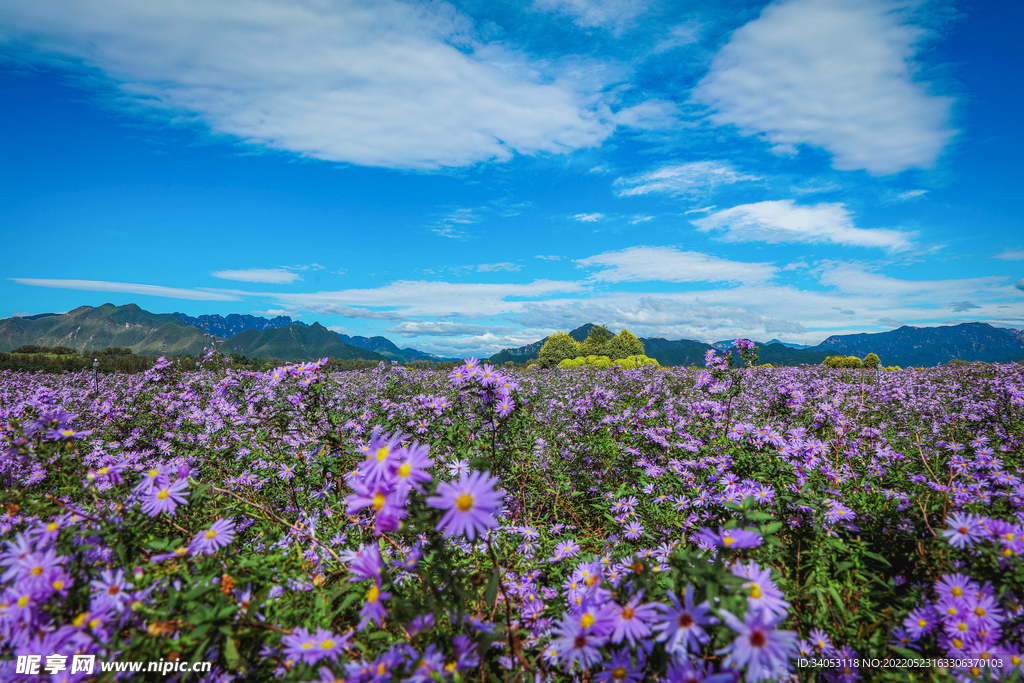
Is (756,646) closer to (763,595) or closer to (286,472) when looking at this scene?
(763,595)

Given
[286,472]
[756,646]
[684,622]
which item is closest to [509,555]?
[684,622]

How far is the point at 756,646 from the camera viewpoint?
100 centimetres

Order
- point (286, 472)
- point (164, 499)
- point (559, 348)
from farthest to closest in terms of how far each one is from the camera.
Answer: point (559, 348) < point (286, 472) < point (164, 499)

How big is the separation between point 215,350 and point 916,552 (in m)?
11.4

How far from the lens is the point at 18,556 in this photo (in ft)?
4.44

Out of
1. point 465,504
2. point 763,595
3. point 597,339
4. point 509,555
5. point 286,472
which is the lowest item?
point 509,555

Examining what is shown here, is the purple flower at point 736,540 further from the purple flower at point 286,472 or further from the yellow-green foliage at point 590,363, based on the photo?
the yellow-green foliage at point 590,363

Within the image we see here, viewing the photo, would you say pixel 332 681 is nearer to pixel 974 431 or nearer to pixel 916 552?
pixel 916 552

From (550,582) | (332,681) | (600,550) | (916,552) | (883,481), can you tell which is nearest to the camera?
(332,681)

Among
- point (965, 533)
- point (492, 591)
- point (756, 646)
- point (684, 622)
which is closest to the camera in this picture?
point (756, 646)

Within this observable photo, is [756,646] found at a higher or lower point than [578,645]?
higher

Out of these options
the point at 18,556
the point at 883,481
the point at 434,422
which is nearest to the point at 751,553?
the point at 18,556

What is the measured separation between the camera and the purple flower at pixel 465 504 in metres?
1.27

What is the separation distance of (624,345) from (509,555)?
4303cm
